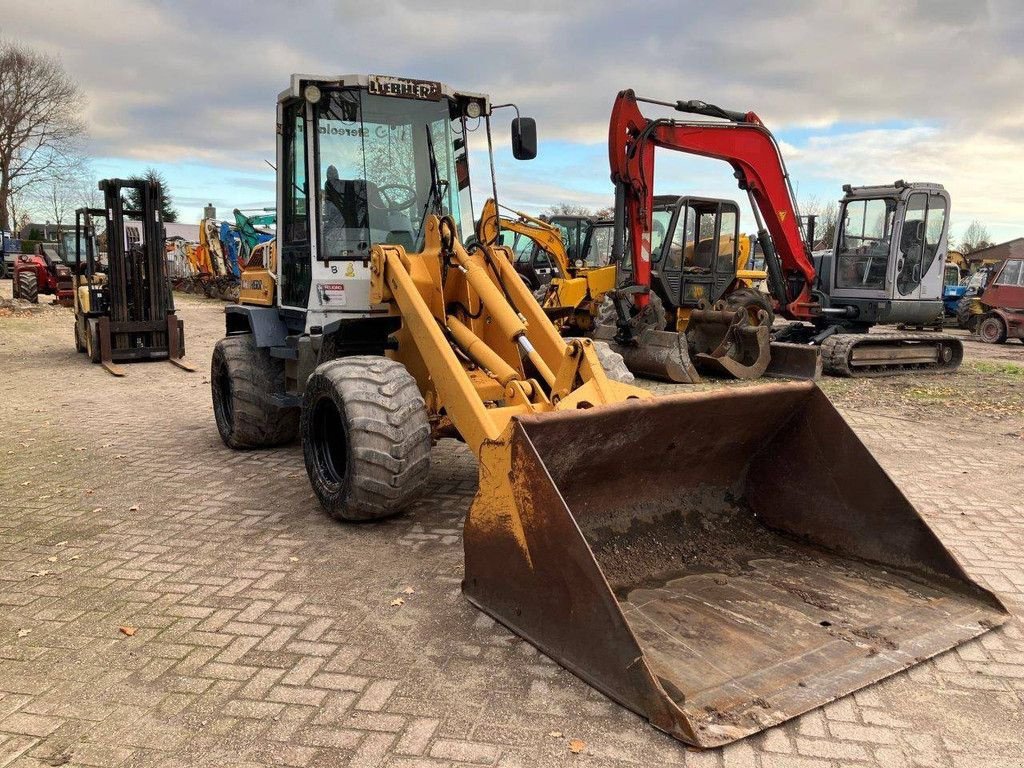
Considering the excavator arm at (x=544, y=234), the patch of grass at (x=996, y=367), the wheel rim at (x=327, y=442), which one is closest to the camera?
the wheel rim at (x=327, y=442)

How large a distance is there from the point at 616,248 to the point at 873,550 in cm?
853

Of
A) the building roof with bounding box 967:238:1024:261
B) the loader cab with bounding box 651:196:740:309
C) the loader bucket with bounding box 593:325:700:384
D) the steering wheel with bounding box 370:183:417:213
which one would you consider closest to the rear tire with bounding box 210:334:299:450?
the steering wheel with bounding box 370:183:417:213

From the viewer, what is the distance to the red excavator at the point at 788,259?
11789mm

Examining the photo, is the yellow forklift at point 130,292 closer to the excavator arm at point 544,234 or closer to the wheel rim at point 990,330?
the excavator arm at point 544,234

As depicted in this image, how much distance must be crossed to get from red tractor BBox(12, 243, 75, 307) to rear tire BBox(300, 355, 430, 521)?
59.5ft

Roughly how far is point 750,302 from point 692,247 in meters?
1.31

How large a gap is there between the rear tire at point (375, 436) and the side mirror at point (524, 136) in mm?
2110

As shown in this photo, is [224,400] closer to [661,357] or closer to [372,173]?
[372,173]

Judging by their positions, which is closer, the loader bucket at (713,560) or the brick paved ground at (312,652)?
the brick paved ground at (312,652)

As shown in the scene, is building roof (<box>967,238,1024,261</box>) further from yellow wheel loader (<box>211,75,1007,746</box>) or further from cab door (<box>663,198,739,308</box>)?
yellow wheel loader (<box>211,75,1007,746</box>)

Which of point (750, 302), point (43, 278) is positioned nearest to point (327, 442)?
point (750, 302)

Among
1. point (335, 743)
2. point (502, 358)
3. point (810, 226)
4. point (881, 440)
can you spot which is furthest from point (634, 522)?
point (810, 226)

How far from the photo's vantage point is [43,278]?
28.3 meters

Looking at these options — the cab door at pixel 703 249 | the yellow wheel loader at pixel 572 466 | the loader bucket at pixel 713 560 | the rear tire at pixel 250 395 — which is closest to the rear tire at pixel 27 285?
the cab door at pixel 703 249
